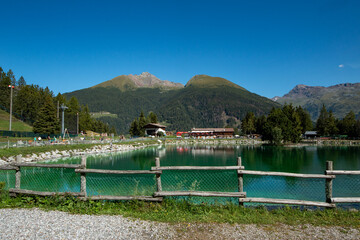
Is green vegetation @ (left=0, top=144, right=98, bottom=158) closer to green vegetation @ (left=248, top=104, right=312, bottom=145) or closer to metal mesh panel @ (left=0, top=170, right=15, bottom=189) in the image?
metal mesh panel @ (left=0, top=170, right=15, bottom=189)

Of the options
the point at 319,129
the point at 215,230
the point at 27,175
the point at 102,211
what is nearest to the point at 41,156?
the point at 27,175

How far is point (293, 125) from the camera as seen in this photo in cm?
7994

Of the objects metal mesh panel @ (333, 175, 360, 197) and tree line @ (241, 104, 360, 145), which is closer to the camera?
metal mesh panel @ (333, 175, 360, 197)

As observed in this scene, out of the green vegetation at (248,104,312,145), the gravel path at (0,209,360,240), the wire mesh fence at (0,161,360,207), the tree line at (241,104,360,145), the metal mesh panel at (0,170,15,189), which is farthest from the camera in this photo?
the tree line at (241,104,360,145)

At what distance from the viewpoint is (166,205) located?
8.16m

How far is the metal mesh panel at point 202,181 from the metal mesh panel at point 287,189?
1444 mm

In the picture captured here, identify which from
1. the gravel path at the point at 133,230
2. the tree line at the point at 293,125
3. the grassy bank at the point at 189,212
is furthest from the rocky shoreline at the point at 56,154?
the tree line at the point at 293,125

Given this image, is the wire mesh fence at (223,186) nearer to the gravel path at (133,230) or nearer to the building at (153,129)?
the gravel path at (133,230)

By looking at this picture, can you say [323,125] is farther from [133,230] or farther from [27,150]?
[133,230]

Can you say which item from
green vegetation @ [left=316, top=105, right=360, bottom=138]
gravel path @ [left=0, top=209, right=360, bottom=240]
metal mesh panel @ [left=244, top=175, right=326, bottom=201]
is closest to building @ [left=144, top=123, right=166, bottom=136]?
green vegetation @ [left=316, top=105, right=360, bottom=138]

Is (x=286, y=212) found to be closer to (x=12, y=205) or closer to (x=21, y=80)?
(x=12, y=205)

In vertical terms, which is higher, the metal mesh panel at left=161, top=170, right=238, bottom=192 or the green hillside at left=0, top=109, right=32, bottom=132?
the green hillside at left=0, top=109, right=32, bottom=132

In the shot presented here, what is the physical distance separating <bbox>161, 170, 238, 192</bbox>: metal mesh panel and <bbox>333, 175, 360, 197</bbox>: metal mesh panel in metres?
7.09

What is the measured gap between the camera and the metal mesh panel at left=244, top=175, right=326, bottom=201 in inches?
585
